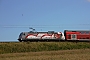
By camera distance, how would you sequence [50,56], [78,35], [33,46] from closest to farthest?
[50,56] < [33,46] < [78,35]

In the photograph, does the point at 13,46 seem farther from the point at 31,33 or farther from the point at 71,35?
the point at 71,35

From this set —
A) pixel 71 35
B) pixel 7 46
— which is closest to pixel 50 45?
pixel 7 46

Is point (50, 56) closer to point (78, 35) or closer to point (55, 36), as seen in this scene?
point (55, 36)

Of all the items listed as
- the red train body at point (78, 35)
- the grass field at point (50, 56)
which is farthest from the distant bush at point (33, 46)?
the grass field at point (50, 56)

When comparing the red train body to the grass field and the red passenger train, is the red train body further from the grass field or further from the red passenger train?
the grass field

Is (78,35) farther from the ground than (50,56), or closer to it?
closer to it

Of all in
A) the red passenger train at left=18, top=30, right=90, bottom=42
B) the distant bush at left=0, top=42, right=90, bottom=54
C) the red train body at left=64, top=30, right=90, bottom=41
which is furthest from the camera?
the red train body at left=64, top=30, right=90, bottom=41

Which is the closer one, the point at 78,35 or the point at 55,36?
the point at 78,35

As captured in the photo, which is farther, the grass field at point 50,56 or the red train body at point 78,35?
the red train body at point 78,35

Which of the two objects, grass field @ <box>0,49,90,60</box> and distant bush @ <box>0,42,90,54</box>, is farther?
distant bush @ <box>0,42,90,54</box>

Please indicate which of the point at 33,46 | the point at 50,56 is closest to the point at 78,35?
the point at 33,46

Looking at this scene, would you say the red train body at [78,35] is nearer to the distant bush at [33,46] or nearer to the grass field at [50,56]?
the distant bush at [33,46]

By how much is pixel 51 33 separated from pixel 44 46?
13.9 m

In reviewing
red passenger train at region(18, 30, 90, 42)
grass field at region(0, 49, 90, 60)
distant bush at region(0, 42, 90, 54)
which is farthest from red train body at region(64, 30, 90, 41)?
grass field at region(0, 49, 90, 60)
